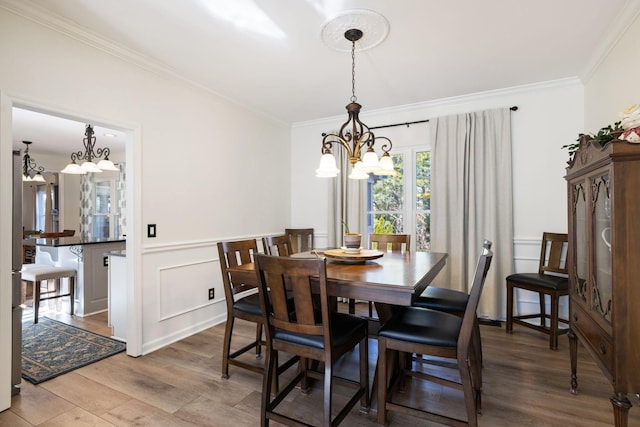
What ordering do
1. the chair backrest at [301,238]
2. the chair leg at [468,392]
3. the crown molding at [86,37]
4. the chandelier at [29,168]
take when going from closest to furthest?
the chair leg at [468,392] < the crown molding at [86,37] < the chair backrest at [301,238] < the chandelier at [29,168]

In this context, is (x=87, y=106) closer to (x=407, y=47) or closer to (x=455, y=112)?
(x=407, y=47)

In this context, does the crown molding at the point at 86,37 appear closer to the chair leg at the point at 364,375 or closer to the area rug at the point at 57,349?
the area rug at the point at 57,349

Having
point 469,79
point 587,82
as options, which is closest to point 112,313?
point 469,79

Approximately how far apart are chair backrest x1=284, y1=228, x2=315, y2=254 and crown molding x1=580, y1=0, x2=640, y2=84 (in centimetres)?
341

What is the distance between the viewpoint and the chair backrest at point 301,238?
4473mm

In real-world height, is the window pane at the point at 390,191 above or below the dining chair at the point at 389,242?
above

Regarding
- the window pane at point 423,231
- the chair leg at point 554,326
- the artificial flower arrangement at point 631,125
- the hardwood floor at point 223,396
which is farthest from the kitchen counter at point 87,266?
the chair leg at point 554,326

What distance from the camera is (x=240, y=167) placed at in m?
3.81

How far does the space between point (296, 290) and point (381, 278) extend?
0.48m

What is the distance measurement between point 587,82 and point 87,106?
435 cm

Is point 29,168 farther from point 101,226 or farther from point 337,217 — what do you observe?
point 337,217

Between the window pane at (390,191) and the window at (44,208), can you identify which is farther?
the window at (44,208)

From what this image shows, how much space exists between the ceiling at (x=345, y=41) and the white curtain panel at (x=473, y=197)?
42cm

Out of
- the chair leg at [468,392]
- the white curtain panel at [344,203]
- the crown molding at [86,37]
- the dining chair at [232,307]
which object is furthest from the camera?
the white curtain panel at [344,203]
